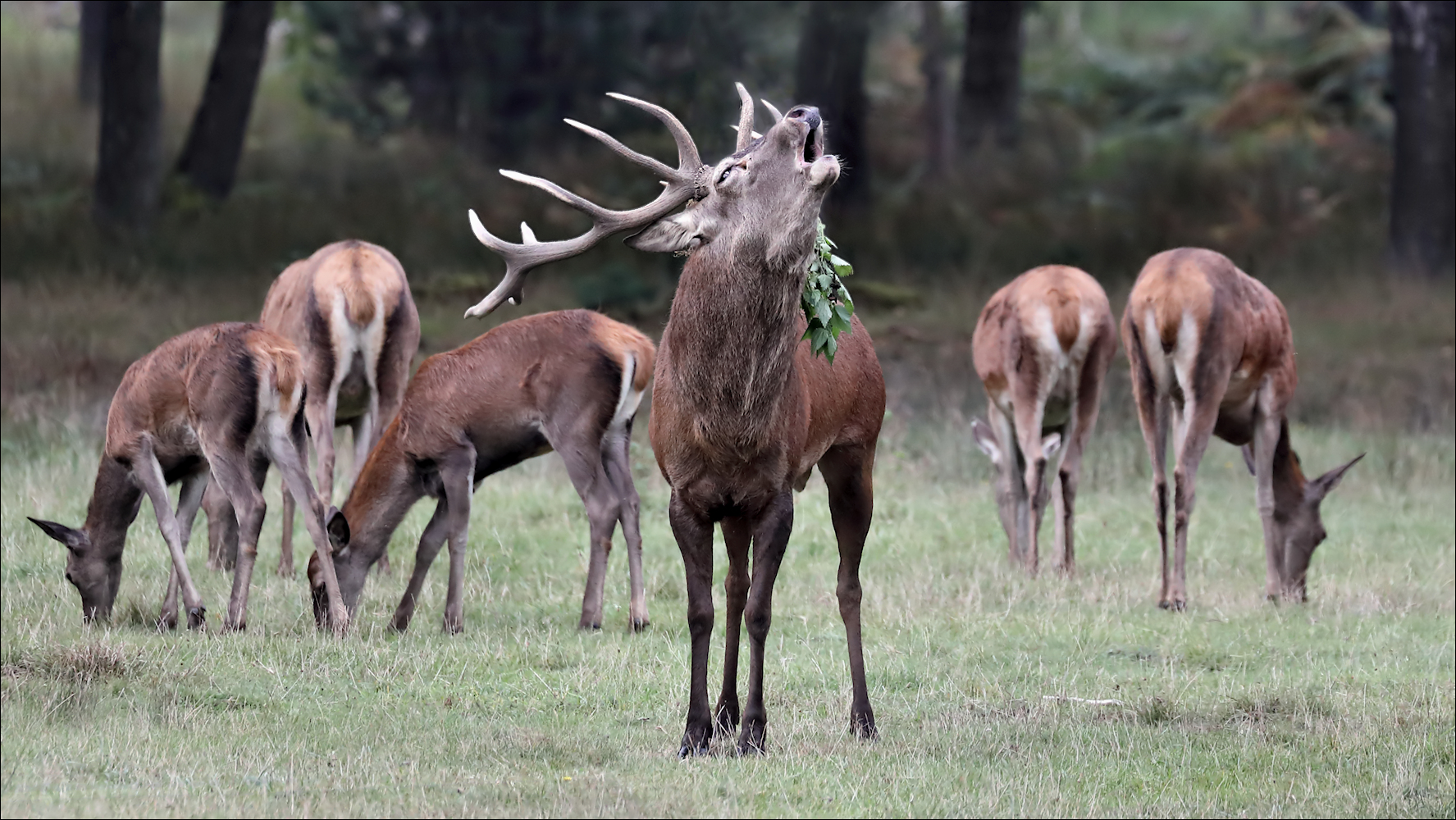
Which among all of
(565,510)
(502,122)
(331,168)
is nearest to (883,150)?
(502,122)

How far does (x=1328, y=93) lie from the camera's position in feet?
88.0

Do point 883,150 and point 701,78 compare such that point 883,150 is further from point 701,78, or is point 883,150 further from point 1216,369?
point 1216,369

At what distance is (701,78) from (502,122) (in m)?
2.98

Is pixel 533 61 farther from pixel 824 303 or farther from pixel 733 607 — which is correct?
pixel 733 607

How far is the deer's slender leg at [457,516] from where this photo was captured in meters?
9.28

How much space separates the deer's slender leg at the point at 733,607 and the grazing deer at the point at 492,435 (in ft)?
8.87

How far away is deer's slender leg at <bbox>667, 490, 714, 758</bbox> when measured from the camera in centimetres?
654

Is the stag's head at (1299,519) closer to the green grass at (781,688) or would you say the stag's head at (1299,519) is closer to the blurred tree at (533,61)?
the green grass at (781,688)

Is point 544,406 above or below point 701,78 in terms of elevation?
below

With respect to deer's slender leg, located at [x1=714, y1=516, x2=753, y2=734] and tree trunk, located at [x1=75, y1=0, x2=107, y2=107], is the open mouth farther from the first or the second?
tree trunk, located at [x1=75, y1=0, x2=107, y2=107]

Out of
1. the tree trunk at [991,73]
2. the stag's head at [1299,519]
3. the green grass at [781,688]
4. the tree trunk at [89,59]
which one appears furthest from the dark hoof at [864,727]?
the tree trunk at [89,59]

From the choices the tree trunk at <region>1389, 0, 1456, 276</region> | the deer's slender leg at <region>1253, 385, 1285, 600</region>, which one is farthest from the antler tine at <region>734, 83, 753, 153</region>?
the tree trunk at <region>1389, 0, 1456, 276</region>

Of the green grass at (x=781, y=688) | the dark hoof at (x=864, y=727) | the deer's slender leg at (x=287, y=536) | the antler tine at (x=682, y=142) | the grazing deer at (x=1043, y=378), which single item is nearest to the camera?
the green grass at (x=781, y=688)

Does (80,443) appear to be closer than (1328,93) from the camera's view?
Yes
